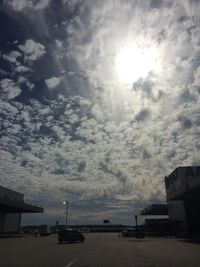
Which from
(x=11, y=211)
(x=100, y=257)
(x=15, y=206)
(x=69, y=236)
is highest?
(x=11, y=211)

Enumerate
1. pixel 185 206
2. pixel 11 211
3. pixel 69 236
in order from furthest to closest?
pixel 11 211, pixel 185 206, pixel 69 236

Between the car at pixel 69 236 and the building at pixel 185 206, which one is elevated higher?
the building at pixel 185 206

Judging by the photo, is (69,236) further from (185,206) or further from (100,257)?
(185,206)

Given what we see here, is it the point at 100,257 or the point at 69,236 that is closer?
the point at 100,257

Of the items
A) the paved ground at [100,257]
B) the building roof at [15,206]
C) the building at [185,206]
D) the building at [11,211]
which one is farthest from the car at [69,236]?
the building at [11,211]

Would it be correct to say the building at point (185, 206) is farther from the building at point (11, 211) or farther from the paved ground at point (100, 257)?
the paved ground at point (100, 257)

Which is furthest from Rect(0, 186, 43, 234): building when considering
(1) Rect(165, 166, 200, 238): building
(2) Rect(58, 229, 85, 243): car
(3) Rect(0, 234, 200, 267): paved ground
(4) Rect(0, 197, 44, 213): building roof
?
(3) Rect(0, 234, 200, 267): paved ground

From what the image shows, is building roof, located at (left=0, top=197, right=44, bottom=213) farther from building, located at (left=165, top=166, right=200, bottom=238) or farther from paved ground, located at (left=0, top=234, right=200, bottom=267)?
paved ground, located at (left=0, top=234, right=200, bottom=267)

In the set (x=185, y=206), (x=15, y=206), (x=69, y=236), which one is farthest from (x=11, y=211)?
(x=69, y=236)

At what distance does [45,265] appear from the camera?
13172 mm

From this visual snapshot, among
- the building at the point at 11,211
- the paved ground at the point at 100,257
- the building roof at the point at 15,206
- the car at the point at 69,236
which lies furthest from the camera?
the building at the point at 11,211

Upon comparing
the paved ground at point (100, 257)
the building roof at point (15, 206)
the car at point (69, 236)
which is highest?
the building roof at point (15, 206)

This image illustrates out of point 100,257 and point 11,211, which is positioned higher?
point 11,211

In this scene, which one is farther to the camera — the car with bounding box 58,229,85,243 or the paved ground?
the car with bounding box 58,229,85,243
